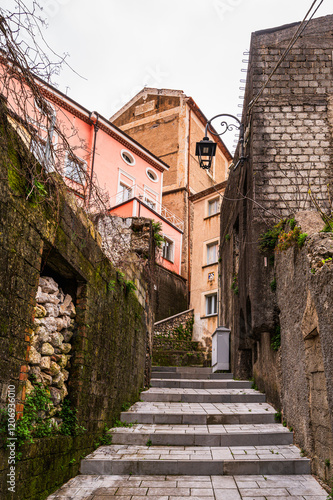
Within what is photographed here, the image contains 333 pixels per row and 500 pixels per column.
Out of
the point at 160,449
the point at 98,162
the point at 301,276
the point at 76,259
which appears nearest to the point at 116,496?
the point at 160,449

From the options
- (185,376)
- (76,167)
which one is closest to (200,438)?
(76,167)

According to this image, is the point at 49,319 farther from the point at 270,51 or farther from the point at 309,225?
the point at 270,51

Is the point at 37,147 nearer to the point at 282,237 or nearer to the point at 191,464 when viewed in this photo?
Result: the point at 191,464

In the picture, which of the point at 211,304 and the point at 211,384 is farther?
the point at 211,304

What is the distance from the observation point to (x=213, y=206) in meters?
23.0

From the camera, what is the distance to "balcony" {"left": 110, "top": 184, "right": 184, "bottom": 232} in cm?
1989

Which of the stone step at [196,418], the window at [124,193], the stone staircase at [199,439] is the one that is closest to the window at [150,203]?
the window at [124,193]

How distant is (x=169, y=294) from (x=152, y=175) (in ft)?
21.0

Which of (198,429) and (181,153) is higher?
(181,153)

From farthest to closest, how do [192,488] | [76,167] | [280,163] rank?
1. [280,163]
2. [192,488]
3. [76,167]

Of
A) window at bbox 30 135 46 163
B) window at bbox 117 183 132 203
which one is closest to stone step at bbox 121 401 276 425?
window at bbox 30 135 46 163

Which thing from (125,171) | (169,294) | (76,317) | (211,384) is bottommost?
(211,384)

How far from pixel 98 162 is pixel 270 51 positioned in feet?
37.5

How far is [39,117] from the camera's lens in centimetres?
323
